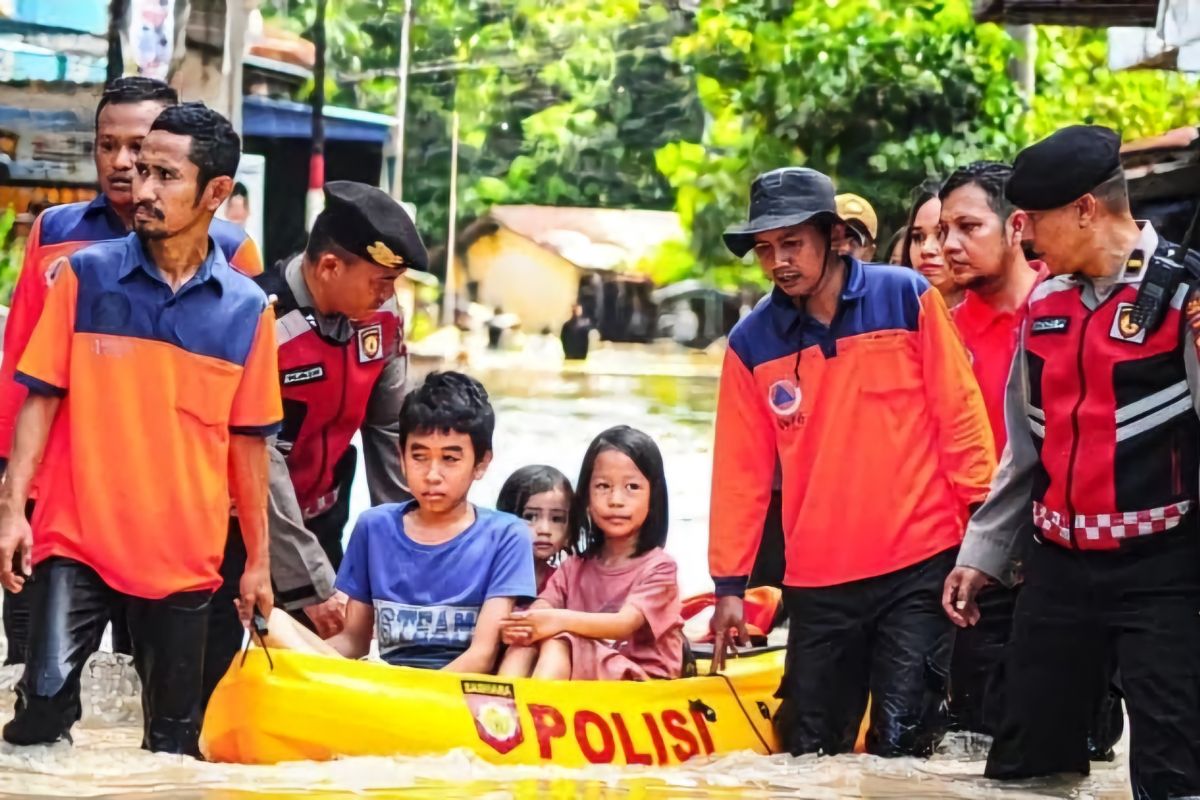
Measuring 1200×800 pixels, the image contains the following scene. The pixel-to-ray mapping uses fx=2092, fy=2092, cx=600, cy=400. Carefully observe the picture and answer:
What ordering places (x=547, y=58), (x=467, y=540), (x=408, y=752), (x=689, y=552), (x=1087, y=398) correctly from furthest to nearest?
(x=547, y=58)
(x=689, y=552)
(x=467, y=540)
(x=408, y=752)
(x=1087, y=398)

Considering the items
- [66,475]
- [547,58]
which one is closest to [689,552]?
[547,58]

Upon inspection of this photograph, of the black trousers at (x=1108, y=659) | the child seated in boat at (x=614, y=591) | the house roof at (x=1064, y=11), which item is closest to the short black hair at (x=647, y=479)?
the child seated in boat at (x=614, y=591)

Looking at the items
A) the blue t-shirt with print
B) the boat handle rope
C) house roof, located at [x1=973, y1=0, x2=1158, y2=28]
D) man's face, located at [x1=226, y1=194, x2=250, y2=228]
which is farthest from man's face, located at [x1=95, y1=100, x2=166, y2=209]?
man's face, located at [x1=226, y1=194, x2=250, y2=228]

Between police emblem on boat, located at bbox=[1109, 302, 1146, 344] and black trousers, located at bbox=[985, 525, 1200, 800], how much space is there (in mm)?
424

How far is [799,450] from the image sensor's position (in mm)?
5438

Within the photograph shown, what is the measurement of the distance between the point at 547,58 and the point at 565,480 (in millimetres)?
13478

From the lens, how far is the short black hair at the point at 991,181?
6023mm

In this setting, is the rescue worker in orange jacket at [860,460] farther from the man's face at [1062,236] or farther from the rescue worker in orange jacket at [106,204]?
the rescue worker in orange jacket at [106,204]

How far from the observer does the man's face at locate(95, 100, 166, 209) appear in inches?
210

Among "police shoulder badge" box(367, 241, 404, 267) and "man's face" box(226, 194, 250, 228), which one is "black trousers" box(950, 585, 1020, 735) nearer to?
"police shoulder badge" box(367, 241, 404, 267)

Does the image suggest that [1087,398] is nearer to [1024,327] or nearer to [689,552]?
[1024,327]

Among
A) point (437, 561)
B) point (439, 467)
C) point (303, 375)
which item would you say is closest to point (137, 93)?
point (303, 375)

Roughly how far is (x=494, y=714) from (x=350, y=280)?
1.23 metres

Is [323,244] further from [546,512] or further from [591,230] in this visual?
[591,230]
